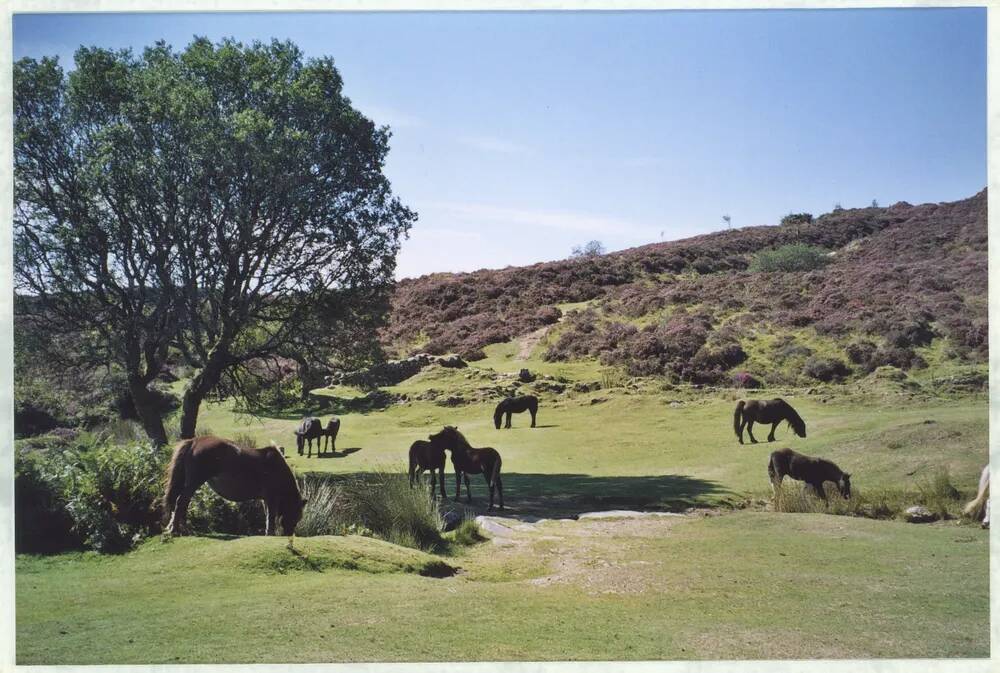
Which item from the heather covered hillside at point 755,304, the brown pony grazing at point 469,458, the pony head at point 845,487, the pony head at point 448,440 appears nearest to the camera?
the pony head at point 845,487

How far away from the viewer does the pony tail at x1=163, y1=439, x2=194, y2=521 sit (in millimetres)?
8430

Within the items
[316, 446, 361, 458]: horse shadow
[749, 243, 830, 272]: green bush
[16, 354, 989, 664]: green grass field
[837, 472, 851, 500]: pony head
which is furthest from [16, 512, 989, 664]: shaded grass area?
[749, 243, 830, 272]: green bush

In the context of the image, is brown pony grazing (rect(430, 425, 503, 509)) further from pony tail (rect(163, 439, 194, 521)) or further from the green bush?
the green bush

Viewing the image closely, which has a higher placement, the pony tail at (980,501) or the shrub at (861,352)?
the shrub at (861,352)

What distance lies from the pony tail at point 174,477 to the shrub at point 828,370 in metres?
22.7

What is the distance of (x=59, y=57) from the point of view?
13.9m

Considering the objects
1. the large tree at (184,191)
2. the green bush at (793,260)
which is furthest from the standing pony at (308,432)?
A: the green bush at (793,260)

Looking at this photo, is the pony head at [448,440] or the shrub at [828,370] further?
the shrub at [828,370]

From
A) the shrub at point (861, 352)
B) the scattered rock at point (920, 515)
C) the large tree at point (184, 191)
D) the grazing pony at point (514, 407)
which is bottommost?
the scattered rock at point (920, 515)

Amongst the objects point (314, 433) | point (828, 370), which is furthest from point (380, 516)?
point (828, 370)

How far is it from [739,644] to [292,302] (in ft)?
45.1

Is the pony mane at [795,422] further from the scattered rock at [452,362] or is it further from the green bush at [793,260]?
the green bush at [793,260]

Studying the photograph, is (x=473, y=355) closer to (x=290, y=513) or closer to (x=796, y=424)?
(x=796, y=424)

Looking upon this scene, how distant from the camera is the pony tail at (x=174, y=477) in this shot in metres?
8.43
